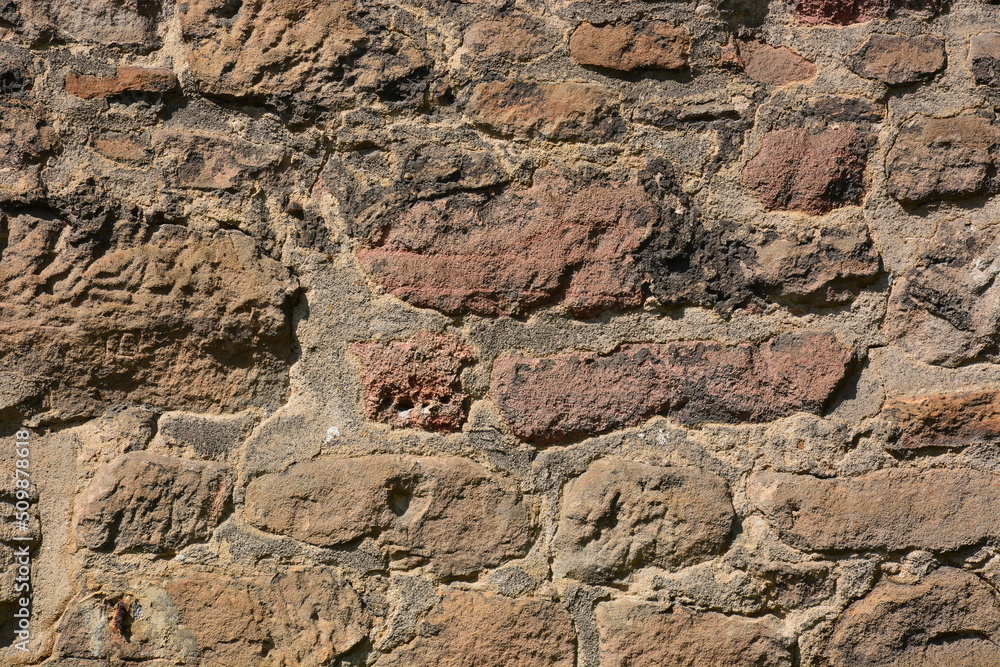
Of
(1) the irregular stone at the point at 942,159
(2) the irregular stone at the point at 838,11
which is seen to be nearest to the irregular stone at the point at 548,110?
(2) the irregular stone at the point at 838,11

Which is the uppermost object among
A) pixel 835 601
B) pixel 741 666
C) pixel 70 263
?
pixel 70 263

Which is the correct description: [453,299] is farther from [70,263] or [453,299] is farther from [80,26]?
[80,26]

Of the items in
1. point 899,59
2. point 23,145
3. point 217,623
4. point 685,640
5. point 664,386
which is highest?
point 899,59

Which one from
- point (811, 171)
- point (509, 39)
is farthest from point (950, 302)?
point (509, 39)

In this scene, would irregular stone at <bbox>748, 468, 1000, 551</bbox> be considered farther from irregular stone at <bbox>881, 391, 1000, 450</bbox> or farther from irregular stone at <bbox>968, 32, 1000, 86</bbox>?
irregular stone at <bbox>968, 32, 1000, 86</bbox>

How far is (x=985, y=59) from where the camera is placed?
4.24 feet

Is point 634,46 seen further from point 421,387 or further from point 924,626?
point 924,626

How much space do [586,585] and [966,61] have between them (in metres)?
1.09

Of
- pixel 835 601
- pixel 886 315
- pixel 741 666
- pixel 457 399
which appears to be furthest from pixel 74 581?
pixel 886 315

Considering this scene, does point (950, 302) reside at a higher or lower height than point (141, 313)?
higher

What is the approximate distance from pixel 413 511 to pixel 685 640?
1.59 ft

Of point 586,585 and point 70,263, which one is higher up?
point 70,263

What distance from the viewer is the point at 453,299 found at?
1.28 m

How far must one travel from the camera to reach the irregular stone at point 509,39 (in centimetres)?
131
